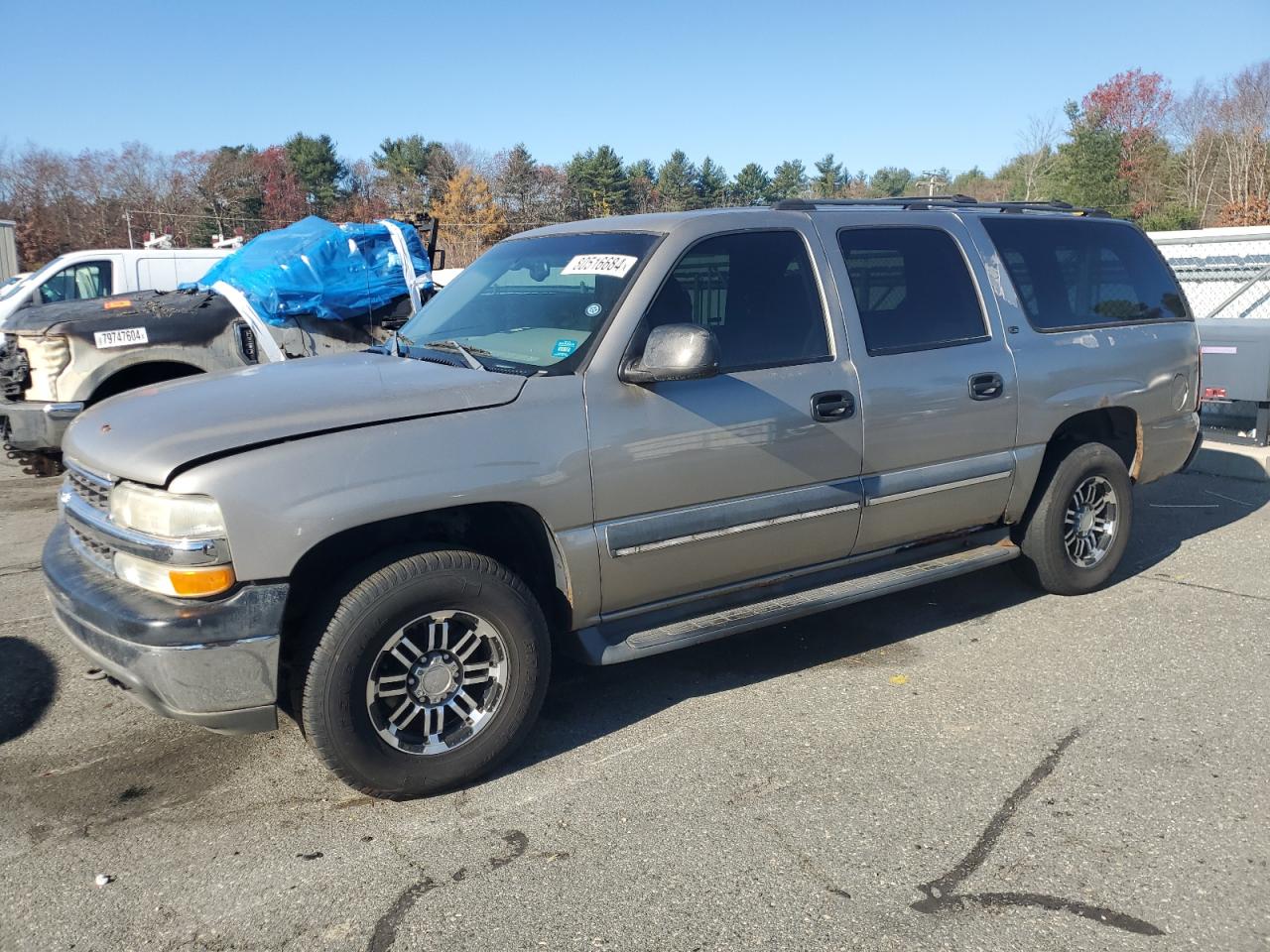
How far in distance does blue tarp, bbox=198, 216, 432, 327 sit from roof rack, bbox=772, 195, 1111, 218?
14.4 ft

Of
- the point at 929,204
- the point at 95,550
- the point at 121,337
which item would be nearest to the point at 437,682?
the point at 95,550

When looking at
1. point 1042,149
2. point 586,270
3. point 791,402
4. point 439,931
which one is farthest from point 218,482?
point 1042,149

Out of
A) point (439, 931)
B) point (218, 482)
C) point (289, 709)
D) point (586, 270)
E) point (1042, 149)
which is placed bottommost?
point (439, 931)

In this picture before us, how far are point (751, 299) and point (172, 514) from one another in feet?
7.54

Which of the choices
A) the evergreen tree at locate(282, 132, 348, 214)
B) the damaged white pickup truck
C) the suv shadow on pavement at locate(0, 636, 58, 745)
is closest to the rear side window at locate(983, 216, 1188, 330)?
the damaged white pickup truck

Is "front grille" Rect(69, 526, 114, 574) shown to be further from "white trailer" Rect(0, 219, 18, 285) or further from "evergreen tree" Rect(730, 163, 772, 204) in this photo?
"evergreen tree" Rect(730, 163, 772, 204)

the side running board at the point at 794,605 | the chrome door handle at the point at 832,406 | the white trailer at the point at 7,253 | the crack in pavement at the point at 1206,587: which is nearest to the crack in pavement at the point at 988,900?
the side running board at the point at 794,605

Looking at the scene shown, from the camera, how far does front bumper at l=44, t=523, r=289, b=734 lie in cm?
301

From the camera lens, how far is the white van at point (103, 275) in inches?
463

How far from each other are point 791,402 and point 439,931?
2291 mm

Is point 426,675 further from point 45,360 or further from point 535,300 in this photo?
point 45,360

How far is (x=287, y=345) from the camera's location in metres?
7.66

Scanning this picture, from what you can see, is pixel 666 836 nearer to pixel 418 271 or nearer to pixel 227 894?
pixel 227 894

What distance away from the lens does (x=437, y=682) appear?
11.2 ft
